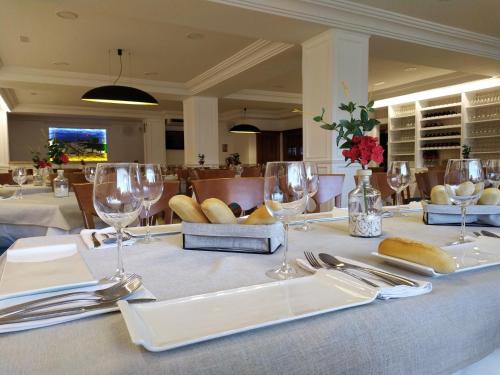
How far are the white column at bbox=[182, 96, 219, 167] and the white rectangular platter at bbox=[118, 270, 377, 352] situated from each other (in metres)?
7.85

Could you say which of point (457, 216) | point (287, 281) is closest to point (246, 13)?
point (457, 216)

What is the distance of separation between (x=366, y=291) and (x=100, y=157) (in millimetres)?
13798

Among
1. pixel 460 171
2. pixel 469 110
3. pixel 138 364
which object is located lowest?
pixel 138 364

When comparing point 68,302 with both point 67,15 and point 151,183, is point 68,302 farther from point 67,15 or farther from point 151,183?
point 67,15

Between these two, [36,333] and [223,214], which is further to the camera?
[223,214]

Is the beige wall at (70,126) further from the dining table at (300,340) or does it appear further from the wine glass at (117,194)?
the dining table at (300,340)

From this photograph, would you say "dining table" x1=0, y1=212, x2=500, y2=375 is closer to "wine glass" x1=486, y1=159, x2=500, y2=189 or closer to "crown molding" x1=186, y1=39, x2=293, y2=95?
"wine glass" x1=486, y1=159, x2=500, y2=189

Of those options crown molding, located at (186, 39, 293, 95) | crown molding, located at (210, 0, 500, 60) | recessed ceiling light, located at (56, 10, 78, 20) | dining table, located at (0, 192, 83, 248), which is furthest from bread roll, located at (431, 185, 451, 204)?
recessed ceiling light, located at (56, 10, 78, 20)

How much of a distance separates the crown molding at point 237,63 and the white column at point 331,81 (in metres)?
0.59

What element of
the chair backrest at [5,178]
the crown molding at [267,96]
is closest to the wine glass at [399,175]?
the chair backrest at [5,178]

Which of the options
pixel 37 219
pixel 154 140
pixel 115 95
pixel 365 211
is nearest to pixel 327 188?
pixel 365 211

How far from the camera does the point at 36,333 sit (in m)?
0.45

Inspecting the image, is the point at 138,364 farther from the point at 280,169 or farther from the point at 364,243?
the point at 364,243

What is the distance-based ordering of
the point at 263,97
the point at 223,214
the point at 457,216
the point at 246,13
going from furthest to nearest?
the point at 263,97 < the point at 246,13 < the point at 457,216 < the point at 223,214
